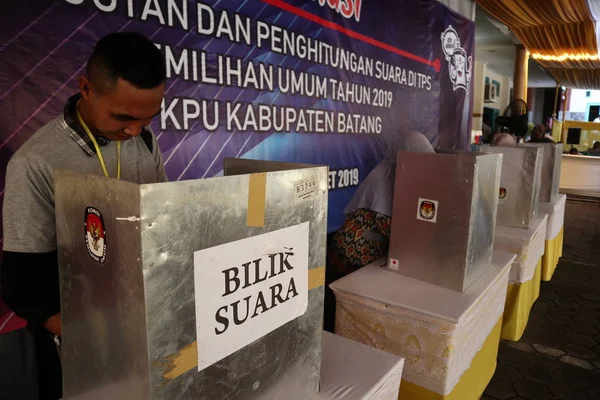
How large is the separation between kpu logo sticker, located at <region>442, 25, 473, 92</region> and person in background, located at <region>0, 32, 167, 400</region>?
3132mm

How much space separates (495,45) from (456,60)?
208 inches

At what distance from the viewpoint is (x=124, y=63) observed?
0.68 meters

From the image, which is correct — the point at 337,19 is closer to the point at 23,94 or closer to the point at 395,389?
the point at 23,94

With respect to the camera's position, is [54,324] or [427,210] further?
[427,210]

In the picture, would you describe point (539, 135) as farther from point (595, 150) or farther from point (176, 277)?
point (595, 150)

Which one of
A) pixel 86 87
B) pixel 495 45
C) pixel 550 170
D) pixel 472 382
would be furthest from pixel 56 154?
pixel 495 45

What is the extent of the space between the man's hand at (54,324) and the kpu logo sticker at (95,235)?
10.4 inches

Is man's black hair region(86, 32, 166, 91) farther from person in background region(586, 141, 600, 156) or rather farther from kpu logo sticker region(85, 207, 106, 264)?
person in background region(586, 141, 600, 156)

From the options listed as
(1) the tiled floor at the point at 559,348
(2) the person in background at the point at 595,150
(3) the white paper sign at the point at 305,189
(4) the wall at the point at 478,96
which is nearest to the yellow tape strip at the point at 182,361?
(3) the white paper sign at the point at 305,189

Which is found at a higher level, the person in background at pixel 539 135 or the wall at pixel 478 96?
the wall at pixel 478 96

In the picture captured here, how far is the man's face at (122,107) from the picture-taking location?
2.26 ft

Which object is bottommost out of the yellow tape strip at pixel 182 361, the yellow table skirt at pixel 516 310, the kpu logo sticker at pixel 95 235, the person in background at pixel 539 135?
the yellow table skirt at pixel 516 310

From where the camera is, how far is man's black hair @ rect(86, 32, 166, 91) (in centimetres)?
68

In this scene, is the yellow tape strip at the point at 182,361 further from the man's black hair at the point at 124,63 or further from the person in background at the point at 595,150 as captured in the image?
the person in background at the point at 595,150
